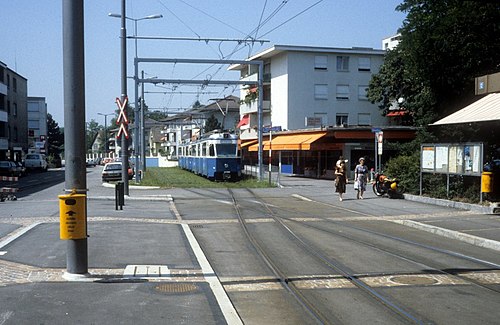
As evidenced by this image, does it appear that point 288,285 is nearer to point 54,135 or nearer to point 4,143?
point 4,143

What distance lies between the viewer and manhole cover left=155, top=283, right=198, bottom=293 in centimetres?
799

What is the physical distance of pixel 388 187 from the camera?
79.6 ft

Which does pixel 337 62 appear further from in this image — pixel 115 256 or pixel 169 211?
pixel 115 256

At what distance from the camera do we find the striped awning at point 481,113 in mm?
19419

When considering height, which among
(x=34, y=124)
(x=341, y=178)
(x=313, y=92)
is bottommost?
(x=341, y=178)

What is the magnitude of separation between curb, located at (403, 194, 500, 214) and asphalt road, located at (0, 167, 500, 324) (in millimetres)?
563

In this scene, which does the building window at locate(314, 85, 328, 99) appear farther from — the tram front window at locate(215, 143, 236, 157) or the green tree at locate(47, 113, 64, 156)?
the green tree at locate(47, 113, 64, 156)

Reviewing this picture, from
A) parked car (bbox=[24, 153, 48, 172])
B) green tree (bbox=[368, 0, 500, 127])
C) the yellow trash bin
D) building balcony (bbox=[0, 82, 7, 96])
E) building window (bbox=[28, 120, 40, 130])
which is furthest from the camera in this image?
building window (bbox=[28, 120, 40, 130])

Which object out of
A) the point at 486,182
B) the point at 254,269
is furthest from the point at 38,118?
the point at 254,269

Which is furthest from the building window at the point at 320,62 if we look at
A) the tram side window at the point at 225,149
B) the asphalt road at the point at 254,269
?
the asphalt road at the point at 254,269

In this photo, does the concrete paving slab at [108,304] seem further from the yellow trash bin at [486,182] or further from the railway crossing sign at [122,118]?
the railway crossing sign at [122,118]

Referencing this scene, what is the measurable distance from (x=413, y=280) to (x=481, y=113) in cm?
1315

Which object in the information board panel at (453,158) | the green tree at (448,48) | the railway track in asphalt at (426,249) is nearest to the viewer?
the railway track in asphalt at (426,249)

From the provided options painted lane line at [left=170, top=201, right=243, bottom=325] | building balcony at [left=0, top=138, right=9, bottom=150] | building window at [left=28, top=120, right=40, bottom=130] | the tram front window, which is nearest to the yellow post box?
painted lane line at [left=170, top=201, right=243, bottom=325]
